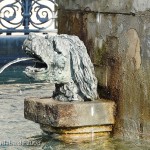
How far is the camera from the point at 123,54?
6.44 meters

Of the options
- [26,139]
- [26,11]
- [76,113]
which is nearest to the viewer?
[76,113]

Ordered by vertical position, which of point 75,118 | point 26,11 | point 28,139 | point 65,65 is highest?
point 26,11

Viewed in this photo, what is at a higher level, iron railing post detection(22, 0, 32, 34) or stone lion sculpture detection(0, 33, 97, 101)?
iron railing post detection(22, 0, 32, 34)

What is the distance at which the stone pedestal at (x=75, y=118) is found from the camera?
250 inches

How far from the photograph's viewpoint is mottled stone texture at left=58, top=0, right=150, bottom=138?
20.6 ft

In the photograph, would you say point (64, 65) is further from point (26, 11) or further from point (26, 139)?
point (26, 11)

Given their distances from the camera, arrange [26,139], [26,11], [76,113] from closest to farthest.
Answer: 1. [76,113]
2. [26,139]
3. [26,11]

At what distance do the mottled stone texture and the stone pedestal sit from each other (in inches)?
4.1

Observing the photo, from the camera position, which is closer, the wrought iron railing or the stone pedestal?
the stone pedestal

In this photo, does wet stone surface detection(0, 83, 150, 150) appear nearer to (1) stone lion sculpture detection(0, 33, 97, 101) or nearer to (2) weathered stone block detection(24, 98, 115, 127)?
(2) weathered stone block detection(24, 98, 115, 127)

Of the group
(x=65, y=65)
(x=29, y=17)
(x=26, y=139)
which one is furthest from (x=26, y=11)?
→ (x=65, y=65)

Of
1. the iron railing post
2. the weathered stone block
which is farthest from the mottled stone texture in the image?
the iron railing post

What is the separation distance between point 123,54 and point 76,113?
1.81 ft

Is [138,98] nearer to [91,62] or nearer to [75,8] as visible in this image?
[91,62]
